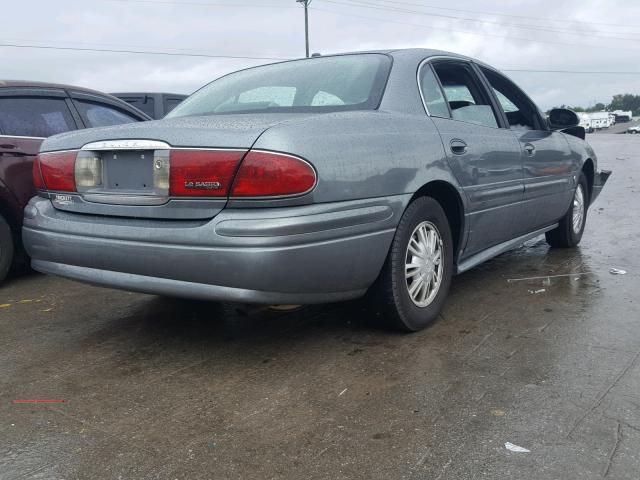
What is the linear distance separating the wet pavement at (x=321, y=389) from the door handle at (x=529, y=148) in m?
0.97

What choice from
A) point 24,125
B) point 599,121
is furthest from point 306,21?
point 599,121

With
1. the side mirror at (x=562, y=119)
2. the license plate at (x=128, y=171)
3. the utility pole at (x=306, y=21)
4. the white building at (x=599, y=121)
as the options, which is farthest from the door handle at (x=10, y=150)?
the white building at (x=599, y=121)

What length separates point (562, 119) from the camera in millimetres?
5004

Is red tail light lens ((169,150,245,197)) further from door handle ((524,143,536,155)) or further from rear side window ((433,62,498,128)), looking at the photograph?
door handle ((524,143,536,155))

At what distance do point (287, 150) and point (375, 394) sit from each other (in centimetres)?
109

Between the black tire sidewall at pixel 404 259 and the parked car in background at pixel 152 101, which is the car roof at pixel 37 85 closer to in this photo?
the black tire sidewall at pixel 404 259

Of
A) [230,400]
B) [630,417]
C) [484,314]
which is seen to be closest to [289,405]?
[230,400]

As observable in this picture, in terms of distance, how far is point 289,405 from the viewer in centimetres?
253

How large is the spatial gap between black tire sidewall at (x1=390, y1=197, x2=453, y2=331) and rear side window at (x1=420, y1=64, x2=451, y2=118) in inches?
22.2

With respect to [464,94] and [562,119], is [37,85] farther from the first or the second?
[562,119]

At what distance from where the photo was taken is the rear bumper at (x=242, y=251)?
2.56 metres

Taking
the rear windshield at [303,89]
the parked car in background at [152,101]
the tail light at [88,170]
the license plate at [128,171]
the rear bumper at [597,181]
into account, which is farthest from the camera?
the parked car in background at [152,101]

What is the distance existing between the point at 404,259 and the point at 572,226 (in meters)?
2.94

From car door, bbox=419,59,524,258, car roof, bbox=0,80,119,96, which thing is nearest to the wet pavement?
car door, bbox=419,59,524,258
